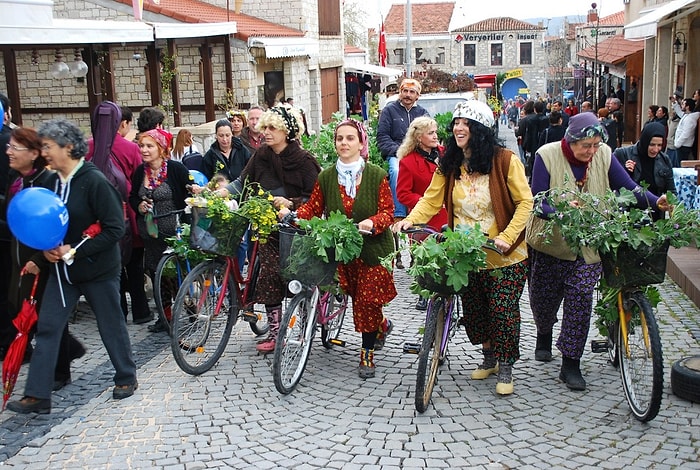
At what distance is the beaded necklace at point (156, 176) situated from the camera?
7168 millimetres

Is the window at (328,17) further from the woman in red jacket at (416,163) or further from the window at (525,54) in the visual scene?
the window at (525,54)

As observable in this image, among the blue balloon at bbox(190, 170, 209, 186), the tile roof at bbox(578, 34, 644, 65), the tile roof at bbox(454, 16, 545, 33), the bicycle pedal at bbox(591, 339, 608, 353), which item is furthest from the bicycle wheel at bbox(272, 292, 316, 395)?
the tile roof at bbox(454, 16, 545, 33)

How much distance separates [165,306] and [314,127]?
20079 mm

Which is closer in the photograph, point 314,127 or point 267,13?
point 267,13

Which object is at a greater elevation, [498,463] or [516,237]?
[516,237]

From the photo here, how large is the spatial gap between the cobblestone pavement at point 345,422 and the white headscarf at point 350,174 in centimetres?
136

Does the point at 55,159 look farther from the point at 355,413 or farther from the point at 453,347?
the point at 453,347

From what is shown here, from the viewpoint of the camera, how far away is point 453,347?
6.70m

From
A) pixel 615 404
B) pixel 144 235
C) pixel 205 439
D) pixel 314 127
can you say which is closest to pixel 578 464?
pixel 615 404

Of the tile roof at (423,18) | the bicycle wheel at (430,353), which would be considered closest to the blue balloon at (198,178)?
the bicycle wheel at (430,353)

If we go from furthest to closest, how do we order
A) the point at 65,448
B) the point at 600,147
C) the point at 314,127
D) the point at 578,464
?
the point at 314,127 < the point at 600,147 < the point at 65,448 < the point at 578,464

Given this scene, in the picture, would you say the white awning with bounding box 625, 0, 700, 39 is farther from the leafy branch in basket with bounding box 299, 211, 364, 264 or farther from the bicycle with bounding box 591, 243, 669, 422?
the leafy branch in basket with bounding box 299, 211, 364, 264

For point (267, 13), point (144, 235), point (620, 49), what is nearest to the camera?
point (144, 235)

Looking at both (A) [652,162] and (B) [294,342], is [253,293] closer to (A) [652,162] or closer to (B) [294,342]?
(B) [294,342]
